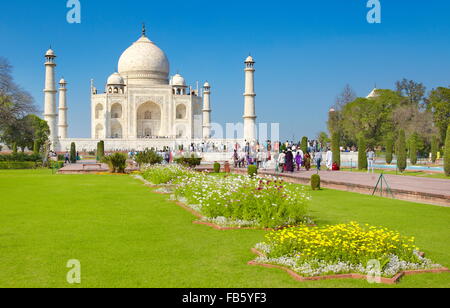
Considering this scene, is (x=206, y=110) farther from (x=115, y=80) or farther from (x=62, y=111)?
(x=62, y=111)

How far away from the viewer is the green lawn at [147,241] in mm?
4379

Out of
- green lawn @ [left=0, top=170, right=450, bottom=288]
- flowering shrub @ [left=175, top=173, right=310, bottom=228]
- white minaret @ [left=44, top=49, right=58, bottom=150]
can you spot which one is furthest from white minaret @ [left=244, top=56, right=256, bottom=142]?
flowering shrub @ [left=175, top=173, right=310, bottom=228]

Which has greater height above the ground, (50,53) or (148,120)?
(50,53)

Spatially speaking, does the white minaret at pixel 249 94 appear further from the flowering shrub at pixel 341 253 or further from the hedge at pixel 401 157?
the flowering shrub at pixel 341 253

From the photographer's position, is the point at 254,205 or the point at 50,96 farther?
the point at 50,96

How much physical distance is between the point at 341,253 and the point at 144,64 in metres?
49.0

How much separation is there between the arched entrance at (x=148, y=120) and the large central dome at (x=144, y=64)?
266 centimetres

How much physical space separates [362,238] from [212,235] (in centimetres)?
204

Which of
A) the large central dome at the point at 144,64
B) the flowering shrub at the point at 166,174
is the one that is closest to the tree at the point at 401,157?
the flowering shrub at the point at 166,174

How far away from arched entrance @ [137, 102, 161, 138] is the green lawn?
137ft

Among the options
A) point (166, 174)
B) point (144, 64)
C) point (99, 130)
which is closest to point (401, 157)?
point (166, 174)

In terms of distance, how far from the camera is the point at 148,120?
52.3m

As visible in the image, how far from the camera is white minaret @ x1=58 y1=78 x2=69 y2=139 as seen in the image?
4550cm

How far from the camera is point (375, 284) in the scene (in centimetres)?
430
